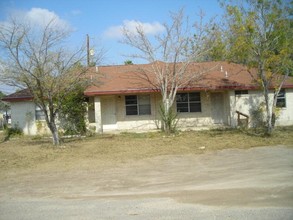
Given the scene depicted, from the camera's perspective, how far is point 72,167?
951 cm

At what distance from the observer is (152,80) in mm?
19672

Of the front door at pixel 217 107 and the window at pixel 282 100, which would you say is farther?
the front door at pixel 217 107

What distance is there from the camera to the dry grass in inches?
394

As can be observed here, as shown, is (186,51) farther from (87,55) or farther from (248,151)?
(248,151)

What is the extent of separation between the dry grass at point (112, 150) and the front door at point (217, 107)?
487 cm

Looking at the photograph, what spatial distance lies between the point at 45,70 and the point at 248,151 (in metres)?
8.73

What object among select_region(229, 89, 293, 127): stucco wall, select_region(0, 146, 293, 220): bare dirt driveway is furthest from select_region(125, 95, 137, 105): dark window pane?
select_region(0, 146, 293, 220): bare dirt driveway

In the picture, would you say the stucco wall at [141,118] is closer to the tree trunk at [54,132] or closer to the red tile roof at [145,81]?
the red tile roof at [145,81]

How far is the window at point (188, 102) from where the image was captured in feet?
64.6

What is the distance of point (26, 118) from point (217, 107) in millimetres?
12281

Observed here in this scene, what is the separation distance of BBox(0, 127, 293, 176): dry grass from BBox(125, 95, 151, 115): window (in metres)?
4.30

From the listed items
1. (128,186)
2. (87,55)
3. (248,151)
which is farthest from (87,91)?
(128,186)

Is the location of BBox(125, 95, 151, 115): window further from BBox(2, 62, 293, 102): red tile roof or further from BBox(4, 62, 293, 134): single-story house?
BBox(2, 62, 293, 102): red tile roof

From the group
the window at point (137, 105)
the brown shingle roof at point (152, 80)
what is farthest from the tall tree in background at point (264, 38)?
the window at point (137, 105)
